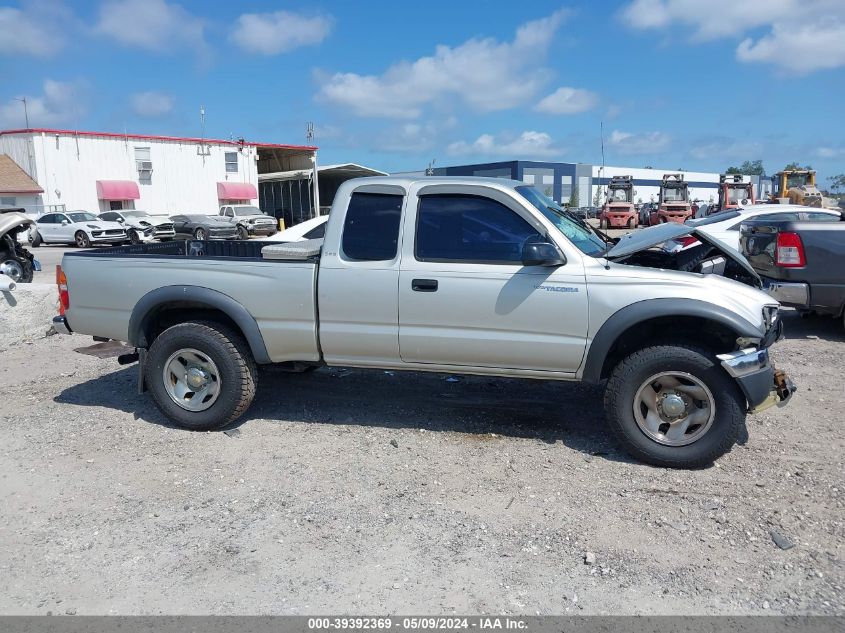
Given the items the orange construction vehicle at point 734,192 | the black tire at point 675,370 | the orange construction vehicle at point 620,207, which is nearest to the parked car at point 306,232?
the black tire at point 675,370

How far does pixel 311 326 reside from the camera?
505 centimetres

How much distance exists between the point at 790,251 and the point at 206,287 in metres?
6.33

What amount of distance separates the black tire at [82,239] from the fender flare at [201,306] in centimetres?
2633

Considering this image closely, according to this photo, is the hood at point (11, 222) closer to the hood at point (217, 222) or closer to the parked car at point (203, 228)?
the parked car at point (203, 228)

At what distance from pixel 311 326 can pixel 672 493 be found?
8.85 ft

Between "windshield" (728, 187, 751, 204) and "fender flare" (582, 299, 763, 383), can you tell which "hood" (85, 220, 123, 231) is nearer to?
"windshield" (728, 187, 751, 204)

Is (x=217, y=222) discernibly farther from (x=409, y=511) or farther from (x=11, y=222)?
(x=409, y=511)

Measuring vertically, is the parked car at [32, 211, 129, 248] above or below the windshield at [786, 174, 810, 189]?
below

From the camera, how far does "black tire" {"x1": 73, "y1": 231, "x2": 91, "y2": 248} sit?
94.8ft

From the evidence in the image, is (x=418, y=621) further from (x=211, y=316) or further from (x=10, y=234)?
(x=10, y=234)

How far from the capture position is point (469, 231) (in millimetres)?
4848

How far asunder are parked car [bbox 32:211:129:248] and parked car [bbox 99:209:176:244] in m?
0.43

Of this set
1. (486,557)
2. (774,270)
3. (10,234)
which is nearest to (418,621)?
(486,557)

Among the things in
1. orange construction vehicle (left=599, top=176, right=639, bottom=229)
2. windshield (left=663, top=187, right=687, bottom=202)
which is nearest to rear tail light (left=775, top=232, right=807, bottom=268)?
orange construction vehicle (left=599, top=176, right=639, bottom=229)
